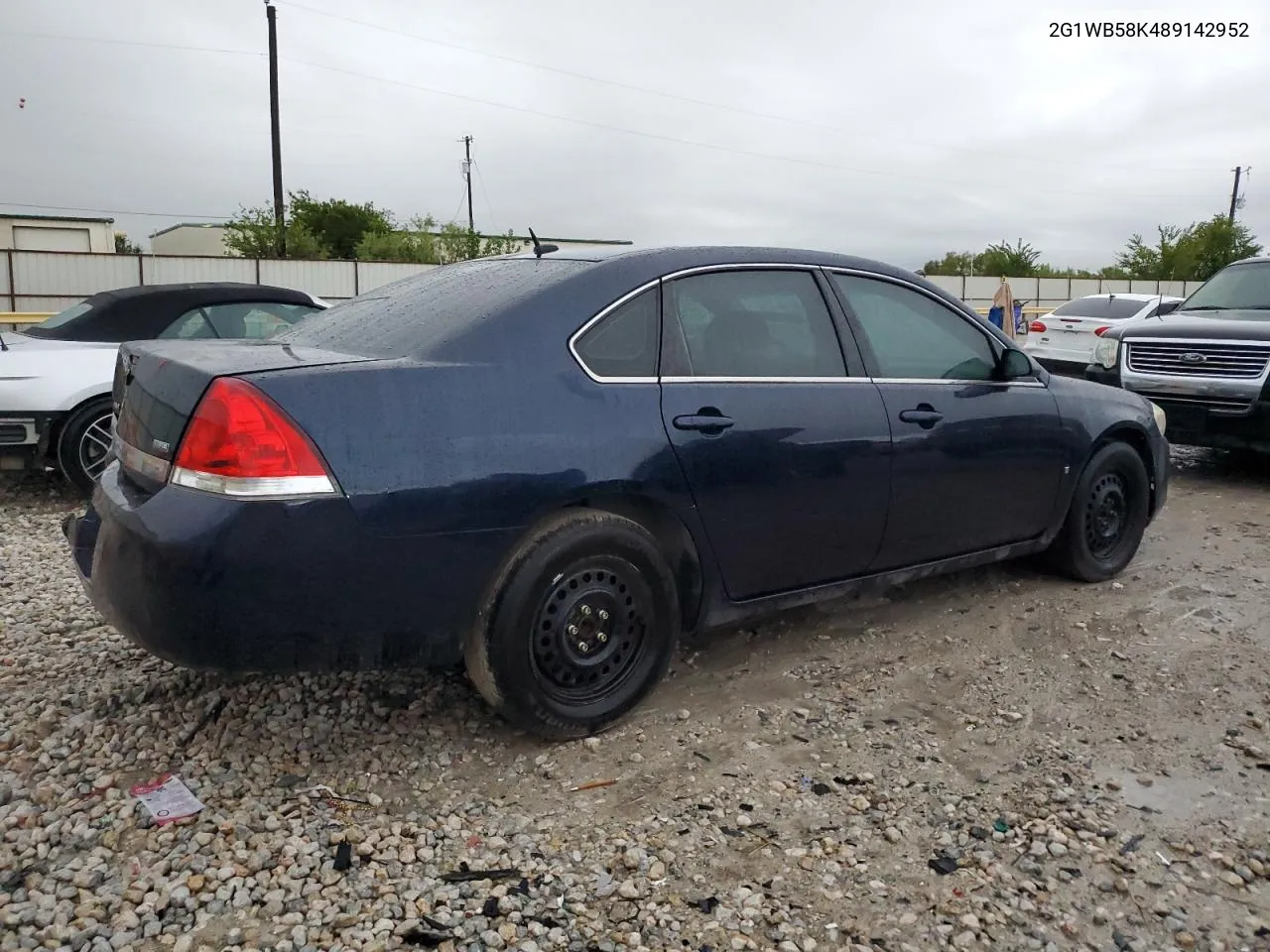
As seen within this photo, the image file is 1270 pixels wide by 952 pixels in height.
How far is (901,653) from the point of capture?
3.99 metres

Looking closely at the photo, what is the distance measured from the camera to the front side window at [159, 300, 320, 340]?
6832 mm

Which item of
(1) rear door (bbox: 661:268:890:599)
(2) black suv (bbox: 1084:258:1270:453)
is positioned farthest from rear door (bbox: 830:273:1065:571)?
(2) black suv (bbox: 1084:258:1270:453)

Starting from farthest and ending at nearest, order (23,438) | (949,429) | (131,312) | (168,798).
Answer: (131,312), (23,438), (949,429), (168,798)

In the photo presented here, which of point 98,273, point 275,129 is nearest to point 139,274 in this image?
point 98,273

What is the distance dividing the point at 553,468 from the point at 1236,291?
7.95 m

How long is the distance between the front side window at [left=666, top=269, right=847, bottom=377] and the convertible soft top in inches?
184

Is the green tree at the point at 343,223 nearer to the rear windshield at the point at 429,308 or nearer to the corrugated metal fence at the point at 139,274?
the corrugated metal fence at the point at 139,274

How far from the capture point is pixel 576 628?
3072 millimetres

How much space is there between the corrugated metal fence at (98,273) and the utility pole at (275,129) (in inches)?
208

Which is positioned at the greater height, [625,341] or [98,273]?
[98,273]

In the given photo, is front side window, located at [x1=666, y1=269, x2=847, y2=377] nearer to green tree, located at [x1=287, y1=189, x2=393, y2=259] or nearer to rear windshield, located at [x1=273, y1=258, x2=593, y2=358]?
rear windshield, located at [x1=273, y1=258, x2=593, y2=358]

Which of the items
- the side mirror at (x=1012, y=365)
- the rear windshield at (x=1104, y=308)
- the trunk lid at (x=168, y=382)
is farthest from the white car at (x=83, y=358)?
the rear windshield at (x=1104, y=308)

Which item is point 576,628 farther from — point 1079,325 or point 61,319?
point 1079,325

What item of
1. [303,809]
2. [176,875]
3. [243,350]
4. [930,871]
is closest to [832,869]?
[930,871]
